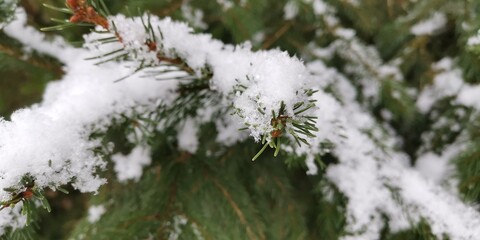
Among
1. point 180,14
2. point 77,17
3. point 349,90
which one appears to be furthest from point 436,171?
point 77,17

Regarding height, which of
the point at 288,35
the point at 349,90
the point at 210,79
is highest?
the point at 288,35

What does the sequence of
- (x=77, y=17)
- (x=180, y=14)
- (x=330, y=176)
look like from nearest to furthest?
(x=77, y=17) → (x=330, y=176) → (x=180, y=14)

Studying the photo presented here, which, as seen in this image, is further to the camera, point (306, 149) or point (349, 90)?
point (349, 90)

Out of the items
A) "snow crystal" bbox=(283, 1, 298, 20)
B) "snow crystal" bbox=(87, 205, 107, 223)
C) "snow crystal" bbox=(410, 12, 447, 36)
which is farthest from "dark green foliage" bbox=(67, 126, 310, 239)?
"snow crystal" bbox=(410, 12, 447, 36)

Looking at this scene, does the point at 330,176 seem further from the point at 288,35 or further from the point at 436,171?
the point at 288,35

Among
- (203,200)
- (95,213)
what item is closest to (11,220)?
(95,213)

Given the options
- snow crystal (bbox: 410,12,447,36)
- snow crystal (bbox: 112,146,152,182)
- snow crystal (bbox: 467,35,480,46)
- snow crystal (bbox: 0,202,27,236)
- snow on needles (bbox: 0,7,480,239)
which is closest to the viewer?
snow on needles (bbox: 0,7,480,239)

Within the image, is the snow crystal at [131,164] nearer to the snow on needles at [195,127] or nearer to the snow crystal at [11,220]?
the snow on needles at [195,127]

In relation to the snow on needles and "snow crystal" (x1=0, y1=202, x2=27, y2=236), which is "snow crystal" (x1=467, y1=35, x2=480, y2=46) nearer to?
the snow on needles
